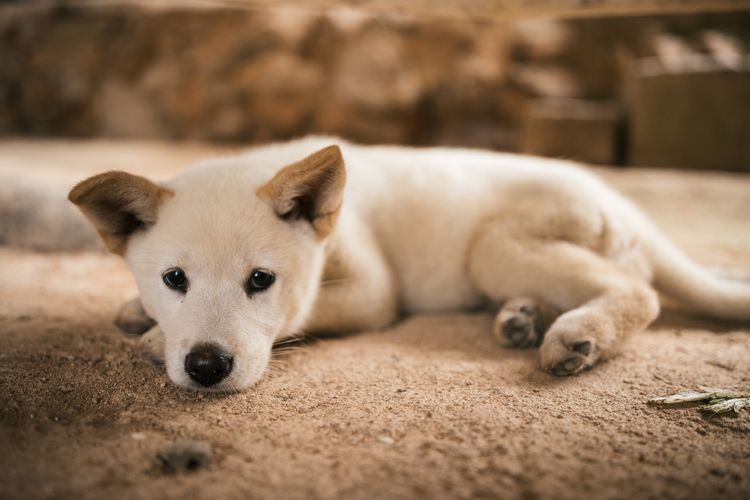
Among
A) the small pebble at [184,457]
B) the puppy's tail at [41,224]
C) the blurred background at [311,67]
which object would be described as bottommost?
the small pebble at [184,457]

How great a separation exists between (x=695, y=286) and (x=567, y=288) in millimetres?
846

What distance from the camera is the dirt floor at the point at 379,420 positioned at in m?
1.83

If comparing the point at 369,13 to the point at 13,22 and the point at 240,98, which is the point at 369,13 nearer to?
the point at 240,98

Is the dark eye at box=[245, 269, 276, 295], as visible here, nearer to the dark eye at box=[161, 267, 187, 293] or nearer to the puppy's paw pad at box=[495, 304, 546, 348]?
the dark eye at box=[161, 267, 187, 293]

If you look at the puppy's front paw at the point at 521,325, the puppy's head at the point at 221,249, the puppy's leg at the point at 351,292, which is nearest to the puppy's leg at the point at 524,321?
the puppy's front paw at the point at 521,325

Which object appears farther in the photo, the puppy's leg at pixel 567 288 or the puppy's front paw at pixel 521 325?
the puppy's front paw at pixel 521 325

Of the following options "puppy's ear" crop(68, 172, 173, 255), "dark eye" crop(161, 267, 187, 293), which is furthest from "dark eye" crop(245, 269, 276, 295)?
"puppy's ear" crop(68, 172, 173, 255)

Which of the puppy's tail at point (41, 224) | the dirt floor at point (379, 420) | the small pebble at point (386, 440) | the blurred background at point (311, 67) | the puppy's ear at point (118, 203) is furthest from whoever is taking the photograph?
the blurred background at point (311, 67)

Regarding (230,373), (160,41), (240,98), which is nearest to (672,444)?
(230,373)

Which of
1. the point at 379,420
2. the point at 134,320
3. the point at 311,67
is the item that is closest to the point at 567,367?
the point at 379,420

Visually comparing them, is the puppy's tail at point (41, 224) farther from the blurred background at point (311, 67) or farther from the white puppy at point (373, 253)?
the blurred background at point (311, 67)

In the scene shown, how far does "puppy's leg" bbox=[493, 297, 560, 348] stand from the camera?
10.3ft

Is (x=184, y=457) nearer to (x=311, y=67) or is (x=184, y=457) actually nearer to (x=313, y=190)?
(x=313, y=190)

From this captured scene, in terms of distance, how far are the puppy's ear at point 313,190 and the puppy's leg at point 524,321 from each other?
40.4 inches
